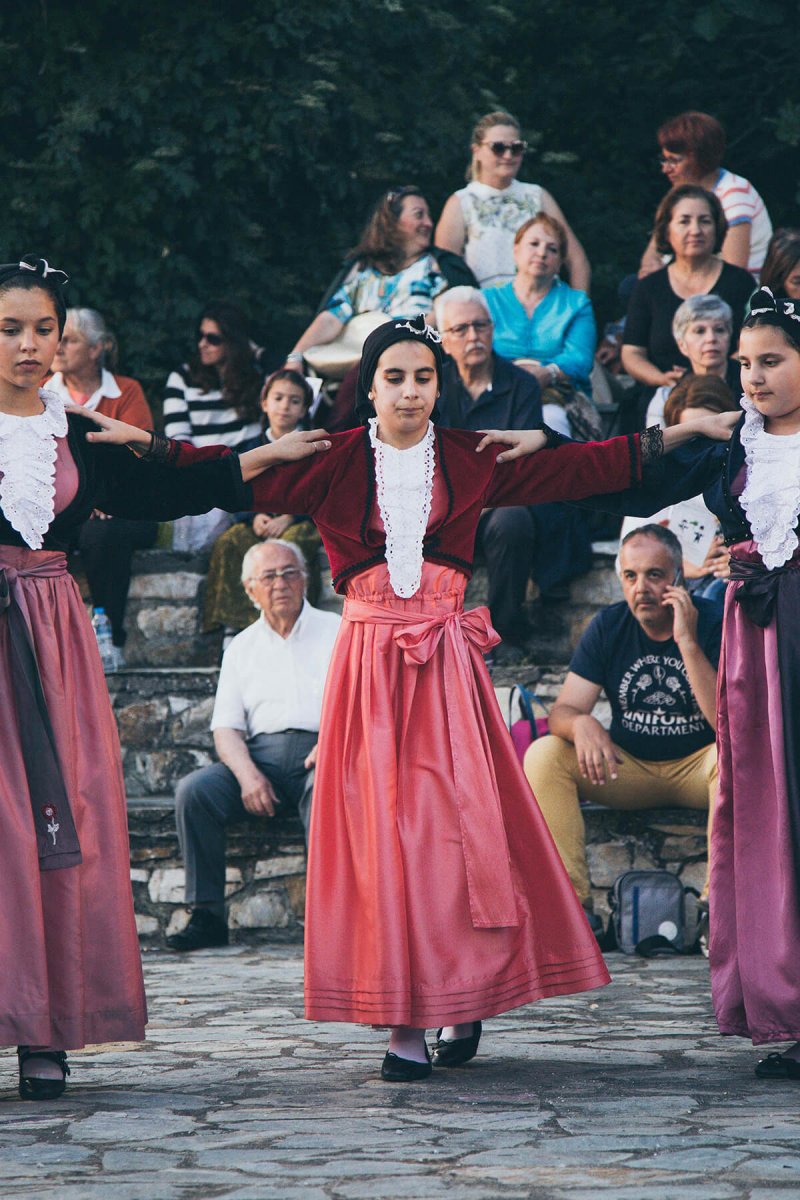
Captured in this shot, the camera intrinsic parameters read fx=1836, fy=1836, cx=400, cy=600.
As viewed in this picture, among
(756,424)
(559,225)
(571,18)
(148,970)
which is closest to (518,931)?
(756,424)

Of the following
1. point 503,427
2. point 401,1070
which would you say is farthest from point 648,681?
point 401,1070

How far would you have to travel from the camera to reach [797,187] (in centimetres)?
1048

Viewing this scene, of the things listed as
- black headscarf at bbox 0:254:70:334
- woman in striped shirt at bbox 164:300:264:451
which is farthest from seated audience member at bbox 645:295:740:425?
black headscarf at bbox 0:254:70:334

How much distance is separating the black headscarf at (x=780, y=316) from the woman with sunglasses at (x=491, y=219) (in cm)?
432

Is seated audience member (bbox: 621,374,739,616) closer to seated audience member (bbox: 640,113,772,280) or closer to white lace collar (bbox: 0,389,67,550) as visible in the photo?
seated audience member (bbox: 640,113,772,280)

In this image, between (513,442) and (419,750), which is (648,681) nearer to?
(513,442)

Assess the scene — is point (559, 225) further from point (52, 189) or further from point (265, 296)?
point (52, 189)

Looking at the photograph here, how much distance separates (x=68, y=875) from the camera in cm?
426

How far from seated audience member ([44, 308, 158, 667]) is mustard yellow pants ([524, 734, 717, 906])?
2272mm

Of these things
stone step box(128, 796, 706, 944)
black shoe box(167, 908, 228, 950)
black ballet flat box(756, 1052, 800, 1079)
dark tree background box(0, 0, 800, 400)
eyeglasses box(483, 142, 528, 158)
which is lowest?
black ballet flat box(756, 1052, 800, 1079)

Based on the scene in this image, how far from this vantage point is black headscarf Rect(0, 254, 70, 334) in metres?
4.41

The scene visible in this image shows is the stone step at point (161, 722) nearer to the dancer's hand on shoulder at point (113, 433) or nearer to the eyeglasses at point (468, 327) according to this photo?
the eyeglasses at point (468, 327)

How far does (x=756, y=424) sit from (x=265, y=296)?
19.2 ft

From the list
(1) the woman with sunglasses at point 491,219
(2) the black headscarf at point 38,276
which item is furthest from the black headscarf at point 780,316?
(1) the woman with sunglasses at point 491,219
